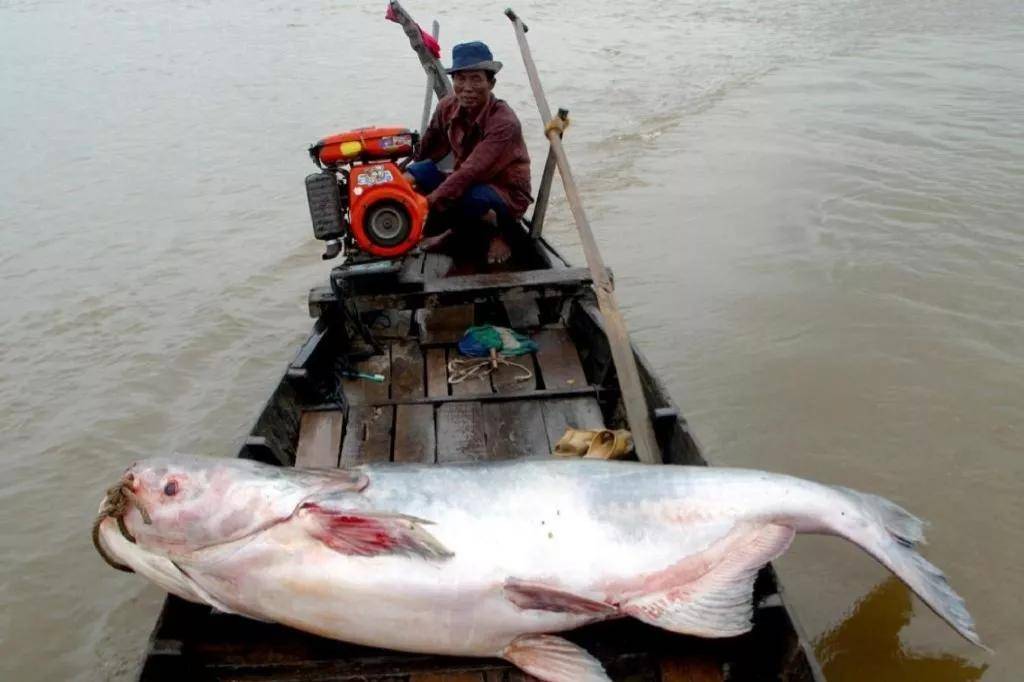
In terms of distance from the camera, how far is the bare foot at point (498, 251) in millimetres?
6500

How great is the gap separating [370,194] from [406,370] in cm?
116

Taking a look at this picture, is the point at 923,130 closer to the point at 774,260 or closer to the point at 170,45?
the point at 774,260

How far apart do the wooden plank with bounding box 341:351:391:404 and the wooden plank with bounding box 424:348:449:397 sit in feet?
0.85

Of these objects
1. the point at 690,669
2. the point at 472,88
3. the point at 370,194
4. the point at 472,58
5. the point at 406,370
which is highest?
the point at 472,58

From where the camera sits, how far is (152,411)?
640cm

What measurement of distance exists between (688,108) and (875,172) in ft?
15.6

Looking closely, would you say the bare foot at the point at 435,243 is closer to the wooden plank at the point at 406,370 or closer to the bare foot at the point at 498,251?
the bare foot at the point at 498,251

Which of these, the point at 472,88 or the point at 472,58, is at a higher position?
the point at 472,58

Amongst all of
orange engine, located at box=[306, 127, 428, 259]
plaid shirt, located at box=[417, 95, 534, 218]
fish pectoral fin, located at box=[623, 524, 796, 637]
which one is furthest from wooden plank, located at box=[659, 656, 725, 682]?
plaid shirt, located at box=[417, 95, 534, 218]

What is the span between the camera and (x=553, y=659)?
2.71m

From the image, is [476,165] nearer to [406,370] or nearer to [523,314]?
[523,314]

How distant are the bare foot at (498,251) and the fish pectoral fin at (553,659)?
4130 mm

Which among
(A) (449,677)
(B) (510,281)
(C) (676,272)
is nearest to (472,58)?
(B) (510,281)

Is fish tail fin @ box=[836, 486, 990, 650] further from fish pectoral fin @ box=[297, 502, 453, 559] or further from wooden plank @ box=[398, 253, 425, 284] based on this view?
wooden plank @ box=[398, 253, 425, 284]
